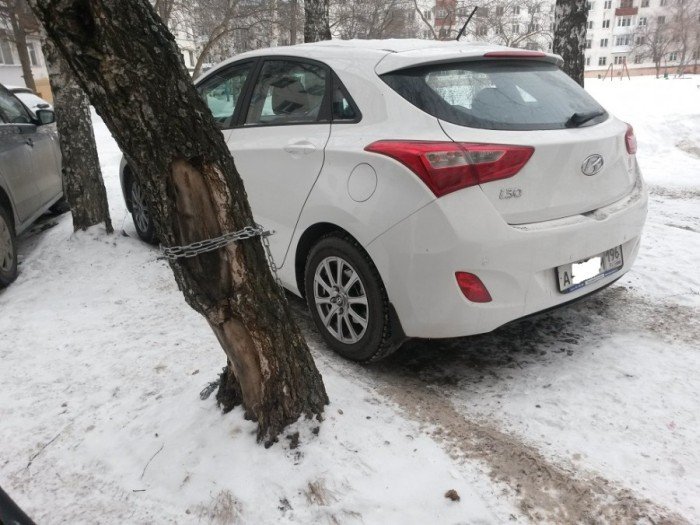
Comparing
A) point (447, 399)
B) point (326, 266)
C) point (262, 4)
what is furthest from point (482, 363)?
point (262, 4)

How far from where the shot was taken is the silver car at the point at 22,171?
4766mm

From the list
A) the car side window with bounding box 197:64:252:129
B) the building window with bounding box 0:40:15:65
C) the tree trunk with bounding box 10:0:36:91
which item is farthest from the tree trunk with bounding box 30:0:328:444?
the building window with bounding box 0:40:15:65

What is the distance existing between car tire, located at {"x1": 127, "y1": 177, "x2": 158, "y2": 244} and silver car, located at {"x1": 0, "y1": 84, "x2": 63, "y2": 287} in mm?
1027

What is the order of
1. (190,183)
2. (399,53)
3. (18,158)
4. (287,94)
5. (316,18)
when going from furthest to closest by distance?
1. (316,18)
2. (18,158)
3. (287,94)
4. (399,53)
5. (190,183)

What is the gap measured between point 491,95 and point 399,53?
1.80 feet

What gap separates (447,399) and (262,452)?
1.02 metres

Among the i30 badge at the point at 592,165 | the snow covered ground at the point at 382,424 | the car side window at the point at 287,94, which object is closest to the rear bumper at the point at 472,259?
the i30 badge at the point at 592,165

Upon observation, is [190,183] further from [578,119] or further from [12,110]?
[12,110]

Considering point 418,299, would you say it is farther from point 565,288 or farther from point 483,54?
point 483,54

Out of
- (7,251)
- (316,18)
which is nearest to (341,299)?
(7,251)

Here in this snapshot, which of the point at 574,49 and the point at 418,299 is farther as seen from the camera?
the point at 574,49

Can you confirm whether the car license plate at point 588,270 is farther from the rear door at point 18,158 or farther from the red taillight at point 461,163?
the rear door at point 18,158

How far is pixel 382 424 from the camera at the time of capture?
8.33ft

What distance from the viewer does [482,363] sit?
3.18 meters
